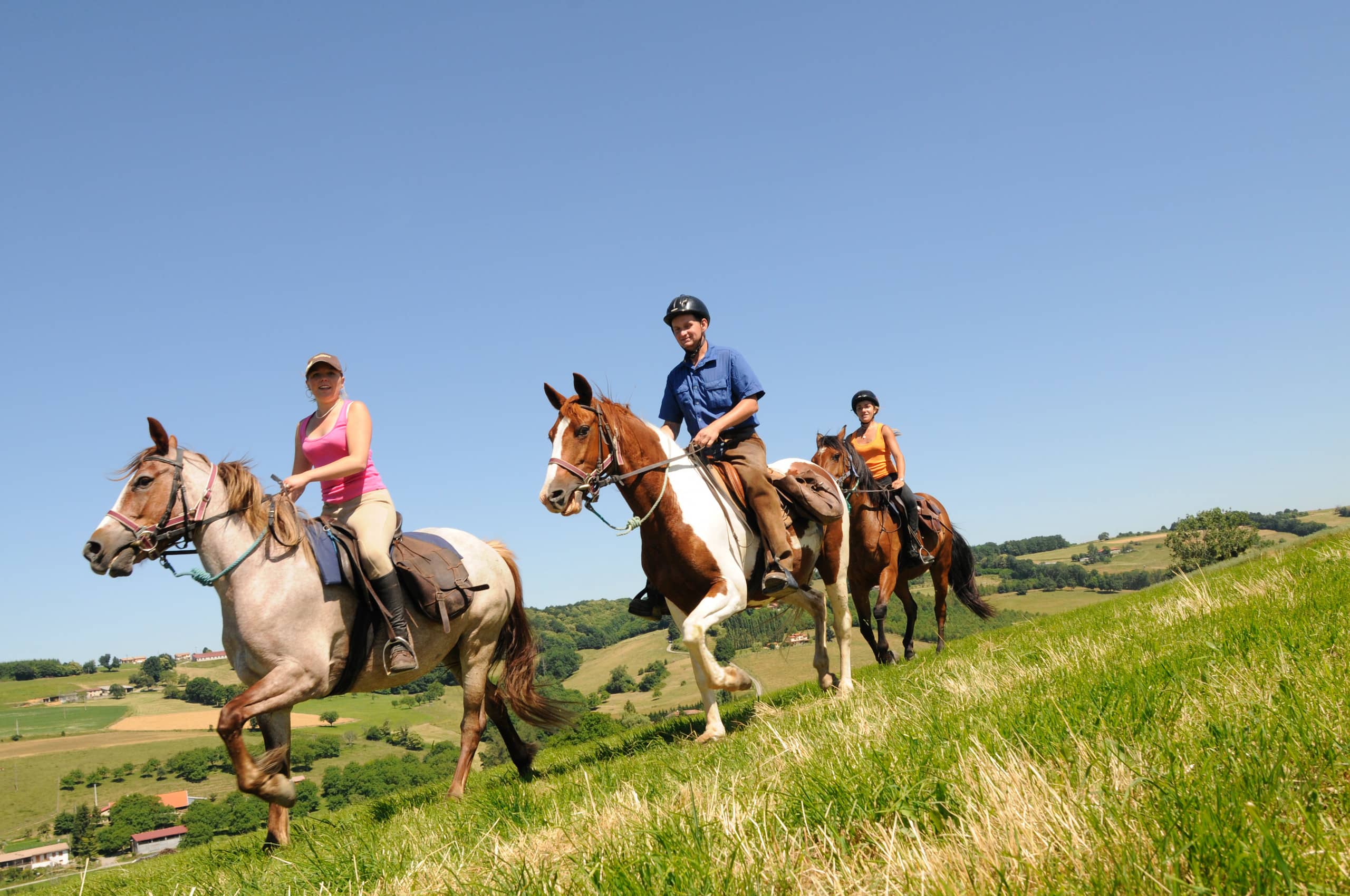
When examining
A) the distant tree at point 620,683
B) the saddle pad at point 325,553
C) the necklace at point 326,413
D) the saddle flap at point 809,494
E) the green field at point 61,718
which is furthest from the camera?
the green field at point 61,718

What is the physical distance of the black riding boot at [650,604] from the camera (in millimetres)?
7902

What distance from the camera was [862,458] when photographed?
41.5ft

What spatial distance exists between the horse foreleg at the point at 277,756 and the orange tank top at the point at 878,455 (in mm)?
9704

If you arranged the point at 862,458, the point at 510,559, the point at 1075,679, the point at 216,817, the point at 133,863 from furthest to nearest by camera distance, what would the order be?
the point at 216,817 → the point at 862,458 → the point at 510,559 → the point at 133,863 → the point at 1075,679

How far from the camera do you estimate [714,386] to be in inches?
319

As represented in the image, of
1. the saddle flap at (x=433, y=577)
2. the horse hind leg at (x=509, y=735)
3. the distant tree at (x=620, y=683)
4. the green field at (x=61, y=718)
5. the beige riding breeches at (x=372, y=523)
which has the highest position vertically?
the beige riding breeches at (x=372, y=523)

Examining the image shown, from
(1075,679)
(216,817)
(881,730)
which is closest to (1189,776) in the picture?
(881,730)

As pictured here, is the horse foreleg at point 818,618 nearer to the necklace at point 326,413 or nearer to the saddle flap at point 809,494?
the saddle flap at point 809,494

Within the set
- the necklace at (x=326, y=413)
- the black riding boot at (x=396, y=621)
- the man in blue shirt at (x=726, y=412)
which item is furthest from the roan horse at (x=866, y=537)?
the necklace at (x=326, y=413)

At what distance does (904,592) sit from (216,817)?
73878mm

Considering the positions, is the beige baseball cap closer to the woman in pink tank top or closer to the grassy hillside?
the woman in pink tank top

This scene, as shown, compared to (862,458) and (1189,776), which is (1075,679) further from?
(862,458)

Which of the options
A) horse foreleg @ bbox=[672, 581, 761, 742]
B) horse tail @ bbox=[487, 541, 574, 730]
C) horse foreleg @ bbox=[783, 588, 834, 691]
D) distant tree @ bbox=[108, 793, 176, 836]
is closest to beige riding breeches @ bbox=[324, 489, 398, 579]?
horse tail @ bbox=[487, 541, 574, 730]

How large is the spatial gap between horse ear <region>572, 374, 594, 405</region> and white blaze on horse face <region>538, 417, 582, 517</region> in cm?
47
